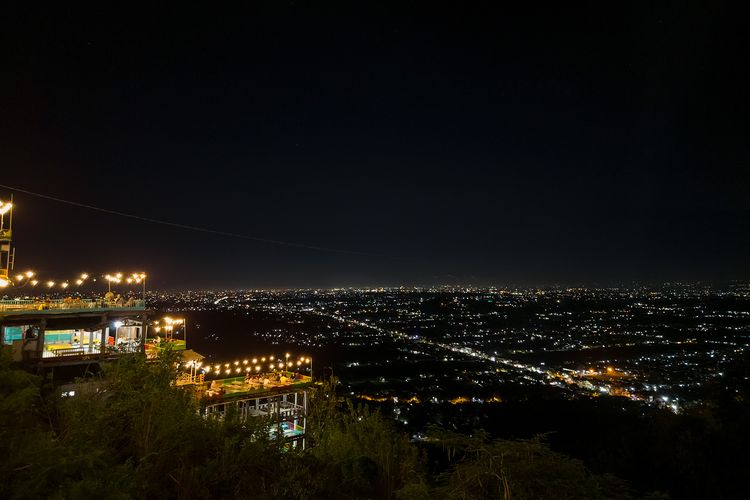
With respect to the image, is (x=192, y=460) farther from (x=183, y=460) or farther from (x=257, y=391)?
(x=257, y=391)

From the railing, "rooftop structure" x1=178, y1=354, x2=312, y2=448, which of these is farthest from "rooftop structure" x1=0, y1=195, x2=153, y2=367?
"rooftop structure" x1=178, y1=354, x2=312, y2=448

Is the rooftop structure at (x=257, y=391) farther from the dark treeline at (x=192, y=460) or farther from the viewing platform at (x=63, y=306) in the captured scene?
the viewing platform at (x=63, y=306)

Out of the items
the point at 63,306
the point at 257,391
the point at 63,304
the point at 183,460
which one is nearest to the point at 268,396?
the point at 257,391

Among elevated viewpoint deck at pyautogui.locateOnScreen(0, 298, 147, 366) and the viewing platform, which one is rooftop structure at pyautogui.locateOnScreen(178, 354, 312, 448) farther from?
the viewing platform

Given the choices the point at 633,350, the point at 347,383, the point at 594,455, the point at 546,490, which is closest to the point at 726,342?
the point at 633,350

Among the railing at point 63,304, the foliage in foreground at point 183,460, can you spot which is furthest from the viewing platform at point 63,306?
the foliage in foreground at point 183,460

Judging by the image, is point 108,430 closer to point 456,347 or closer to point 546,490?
point 546,490

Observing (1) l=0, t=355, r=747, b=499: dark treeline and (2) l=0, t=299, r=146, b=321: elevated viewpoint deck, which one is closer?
(1) l=0, t=355, r=747, b=499: dark treeline
